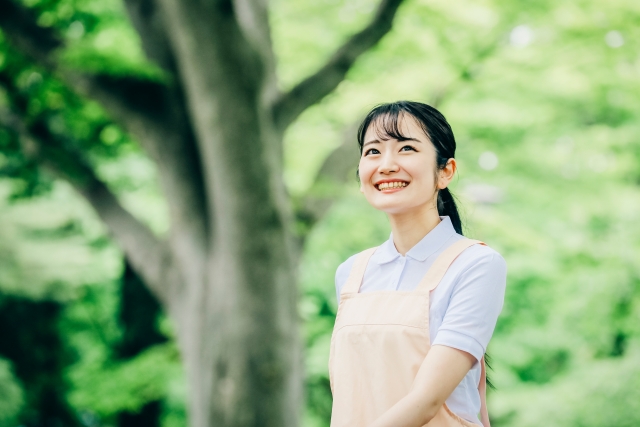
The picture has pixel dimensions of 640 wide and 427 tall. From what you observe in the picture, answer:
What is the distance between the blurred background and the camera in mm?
5012

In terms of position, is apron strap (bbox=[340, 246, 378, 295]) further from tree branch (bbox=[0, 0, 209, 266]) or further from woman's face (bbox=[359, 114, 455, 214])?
tree branch (bbox=[0, 0, 209, 266])

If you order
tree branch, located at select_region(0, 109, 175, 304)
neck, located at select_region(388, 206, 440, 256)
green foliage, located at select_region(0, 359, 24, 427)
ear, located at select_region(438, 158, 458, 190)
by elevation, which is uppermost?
ear, located at select_region(438, 158, 458, 190)

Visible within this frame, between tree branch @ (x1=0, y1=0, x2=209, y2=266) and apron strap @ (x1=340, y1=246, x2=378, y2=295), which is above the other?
apron strap @ (x1=340, y1=246, x2=378, y2=295)

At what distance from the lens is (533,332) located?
31.9ft

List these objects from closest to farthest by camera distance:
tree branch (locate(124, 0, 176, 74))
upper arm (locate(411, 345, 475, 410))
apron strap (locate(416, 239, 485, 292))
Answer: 1. upper arm (locate(411, 345, 475, 410))
2. apron strap (locate(416, 239, 485, 292))
3. tree branch (locate(124, 0, 176, 74))

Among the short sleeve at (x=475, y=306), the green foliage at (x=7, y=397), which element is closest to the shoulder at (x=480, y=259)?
the short sleeve at (x=475, y=306)

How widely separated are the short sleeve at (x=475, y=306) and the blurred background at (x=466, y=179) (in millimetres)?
2901

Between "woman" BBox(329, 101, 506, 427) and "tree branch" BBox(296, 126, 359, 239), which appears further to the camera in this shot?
"tree branch" BBox(296, 126, 359, 239)

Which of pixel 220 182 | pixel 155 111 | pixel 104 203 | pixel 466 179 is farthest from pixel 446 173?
pixel 466 179

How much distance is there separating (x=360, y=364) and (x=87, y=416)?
13.1m

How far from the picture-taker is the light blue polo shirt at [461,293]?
116 cm

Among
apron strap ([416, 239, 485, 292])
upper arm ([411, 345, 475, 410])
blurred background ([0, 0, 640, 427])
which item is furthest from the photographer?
blurred background ([0, 0, 640, 427])

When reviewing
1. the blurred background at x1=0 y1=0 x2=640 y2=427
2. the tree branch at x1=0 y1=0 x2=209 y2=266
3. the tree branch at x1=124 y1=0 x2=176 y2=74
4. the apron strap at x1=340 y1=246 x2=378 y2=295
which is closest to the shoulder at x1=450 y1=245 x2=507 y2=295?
the apron strap at x1=340 y1=246 x2=378 y2=295

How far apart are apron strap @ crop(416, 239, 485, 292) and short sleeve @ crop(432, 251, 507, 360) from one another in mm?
41
